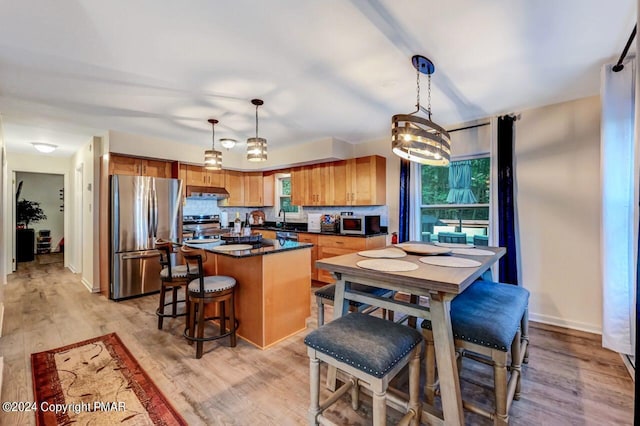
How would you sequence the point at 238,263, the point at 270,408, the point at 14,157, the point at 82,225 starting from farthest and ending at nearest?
1. the point at 14,157
2. the point at 82,225
3. the point at 238,263
4. the point at 270,408

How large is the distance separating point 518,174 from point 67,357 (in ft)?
16.1

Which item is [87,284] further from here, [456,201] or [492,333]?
[456,201]

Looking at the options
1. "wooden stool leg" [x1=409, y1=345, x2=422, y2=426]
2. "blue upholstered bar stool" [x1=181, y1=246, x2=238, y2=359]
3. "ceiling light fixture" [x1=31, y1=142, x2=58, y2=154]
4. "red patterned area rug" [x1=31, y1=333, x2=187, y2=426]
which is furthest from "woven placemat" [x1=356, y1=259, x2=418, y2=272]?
"ceiling light fixture" [x1=31, y1=142, x2=58, y2=154]

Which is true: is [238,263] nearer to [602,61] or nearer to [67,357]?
[67,357]

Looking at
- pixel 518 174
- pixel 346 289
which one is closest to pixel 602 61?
pixel 518 174

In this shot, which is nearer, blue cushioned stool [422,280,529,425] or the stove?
blue cushioned stool [422,280,529,425]

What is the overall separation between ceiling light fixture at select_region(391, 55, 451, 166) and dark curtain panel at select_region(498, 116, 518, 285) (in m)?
1.36

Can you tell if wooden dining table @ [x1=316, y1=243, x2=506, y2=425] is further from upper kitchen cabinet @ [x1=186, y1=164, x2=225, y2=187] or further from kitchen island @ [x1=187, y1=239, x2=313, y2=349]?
Answer: upper kitchen cabinet @ [x1=186, y1=164, x2=225, y2=187]

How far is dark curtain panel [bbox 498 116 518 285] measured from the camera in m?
3.18

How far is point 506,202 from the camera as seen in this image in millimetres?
3230

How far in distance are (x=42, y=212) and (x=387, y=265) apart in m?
10.1

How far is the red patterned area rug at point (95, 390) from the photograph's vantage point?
→ 1687 mm

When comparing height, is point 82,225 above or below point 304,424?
above

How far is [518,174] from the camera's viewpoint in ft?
10.7
